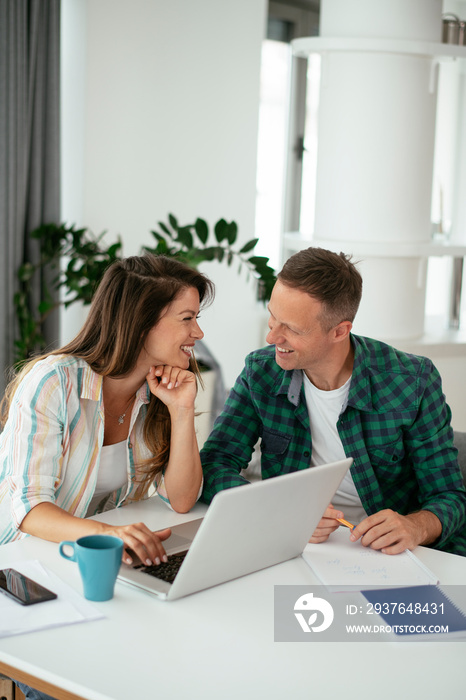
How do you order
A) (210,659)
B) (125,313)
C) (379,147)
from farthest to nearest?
(379,147), (125,313), (210,659)

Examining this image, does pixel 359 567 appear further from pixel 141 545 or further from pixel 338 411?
pixel 338 411

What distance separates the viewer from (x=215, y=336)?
4.38 meters

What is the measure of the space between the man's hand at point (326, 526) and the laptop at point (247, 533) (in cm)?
8

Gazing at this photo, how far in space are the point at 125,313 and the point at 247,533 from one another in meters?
0.61

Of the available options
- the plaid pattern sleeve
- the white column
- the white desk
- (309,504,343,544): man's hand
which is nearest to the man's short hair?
the plaid pattern sleeve

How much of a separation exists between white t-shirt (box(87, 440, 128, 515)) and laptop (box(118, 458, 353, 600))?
1.22ft

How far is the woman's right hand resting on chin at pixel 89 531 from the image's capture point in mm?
1304

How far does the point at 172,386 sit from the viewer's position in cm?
173

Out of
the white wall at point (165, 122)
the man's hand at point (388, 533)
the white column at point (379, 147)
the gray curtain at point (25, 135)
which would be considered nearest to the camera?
the man's hand at point (388, 533)

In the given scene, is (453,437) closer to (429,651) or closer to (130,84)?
(429,651)

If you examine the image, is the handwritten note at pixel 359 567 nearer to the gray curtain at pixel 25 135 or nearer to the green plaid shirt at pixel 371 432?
the green plaid shirt at pixel 371 432

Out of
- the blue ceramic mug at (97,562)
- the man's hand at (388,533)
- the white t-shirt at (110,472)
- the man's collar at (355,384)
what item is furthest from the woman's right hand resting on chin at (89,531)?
the man's collar at (355,384)

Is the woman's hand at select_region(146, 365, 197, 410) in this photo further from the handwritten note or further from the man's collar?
the handwritten note

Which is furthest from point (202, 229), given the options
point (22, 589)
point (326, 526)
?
point (22, 589)
